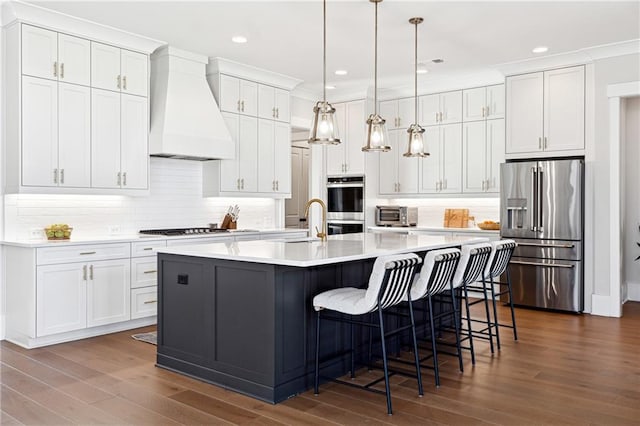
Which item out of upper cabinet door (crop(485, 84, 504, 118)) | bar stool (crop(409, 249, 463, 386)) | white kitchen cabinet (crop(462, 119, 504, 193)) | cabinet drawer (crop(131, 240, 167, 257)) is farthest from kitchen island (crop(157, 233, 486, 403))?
upper cabinet door (crop(485, 84, 504, 118))

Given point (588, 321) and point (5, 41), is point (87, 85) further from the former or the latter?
point (588, 321)

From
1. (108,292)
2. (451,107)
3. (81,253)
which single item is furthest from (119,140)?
(451,107)

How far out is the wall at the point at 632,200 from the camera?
Result: 6.75 m

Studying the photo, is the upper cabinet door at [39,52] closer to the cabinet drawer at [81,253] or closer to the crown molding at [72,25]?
the crown molding at [72,25]

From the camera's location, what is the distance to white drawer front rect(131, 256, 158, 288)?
5.15 meters

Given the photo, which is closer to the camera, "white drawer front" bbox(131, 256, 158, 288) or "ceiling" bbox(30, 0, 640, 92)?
"ceiling" bbox(30, 0, 640, 92)

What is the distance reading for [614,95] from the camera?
5.71 metres

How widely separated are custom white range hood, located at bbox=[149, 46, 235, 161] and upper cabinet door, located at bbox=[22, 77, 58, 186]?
1028mm

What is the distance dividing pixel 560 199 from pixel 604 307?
1.24 m

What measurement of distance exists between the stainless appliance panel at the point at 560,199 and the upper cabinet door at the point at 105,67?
4588 mm

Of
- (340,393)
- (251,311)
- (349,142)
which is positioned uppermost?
(349,142)

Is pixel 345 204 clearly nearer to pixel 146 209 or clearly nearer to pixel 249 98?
pixel 249 98

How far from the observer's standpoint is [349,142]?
7.83 metres

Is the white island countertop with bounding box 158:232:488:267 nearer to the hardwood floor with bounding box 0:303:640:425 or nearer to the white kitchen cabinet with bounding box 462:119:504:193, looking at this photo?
the hardwood floor with bounding box 0:303:640:425
